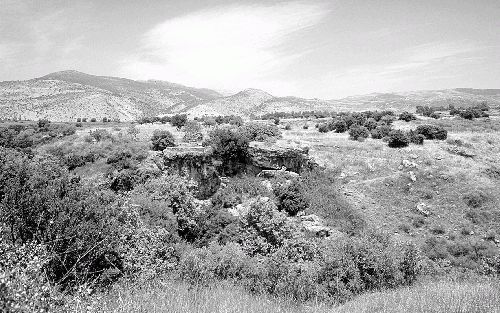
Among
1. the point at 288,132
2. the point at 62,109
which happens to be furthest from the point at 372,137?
the point at 62,109

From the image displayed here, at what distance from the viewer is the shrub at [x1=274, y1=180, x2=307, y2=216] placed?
69.2ft

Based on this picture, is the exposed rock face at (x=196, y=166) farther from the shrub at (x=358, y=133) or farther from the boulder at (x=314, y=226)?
the shrub at (x=358, y=133)

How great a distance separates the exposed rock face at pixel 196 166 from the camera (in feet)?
80.1

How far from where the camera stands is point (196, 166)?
25.1 metres

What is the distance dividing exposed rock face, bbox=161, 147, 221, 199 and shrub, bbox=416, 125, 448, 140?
75.0 ft

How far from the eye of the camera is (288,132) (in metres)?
38.8

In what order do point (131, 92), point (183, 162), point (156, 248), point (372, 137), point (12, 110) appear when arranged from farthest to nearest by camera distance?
1. point (131, 92)
2. point (12, 110)
3. point (372, 137)
4. point (183, 162)
5. point (156, 248)

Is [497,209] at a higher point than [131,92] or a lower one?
lower

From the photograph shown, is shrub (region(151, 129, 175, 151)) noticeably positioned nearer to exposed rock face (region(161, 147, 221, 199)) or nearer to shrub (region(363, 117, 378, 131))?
exposed rock face (region(161, 147, 221, 199))

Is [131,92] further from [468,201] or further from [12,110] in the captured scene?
[468,201]

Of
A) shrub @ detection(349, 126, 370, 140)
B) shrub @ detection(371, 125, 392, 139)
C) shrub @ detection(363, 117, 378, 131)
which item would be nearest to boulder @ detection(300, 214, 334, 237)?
shrub @ detection(349, 126, 370, 140)

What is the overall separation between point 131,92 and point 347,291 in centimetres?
11385

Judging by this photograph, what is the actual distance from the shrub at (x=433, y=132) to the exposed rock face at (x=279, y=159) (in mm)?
14698

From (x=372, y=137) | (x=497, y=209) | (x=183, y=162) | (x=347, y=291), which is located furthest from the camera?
(x=372, y=137)
